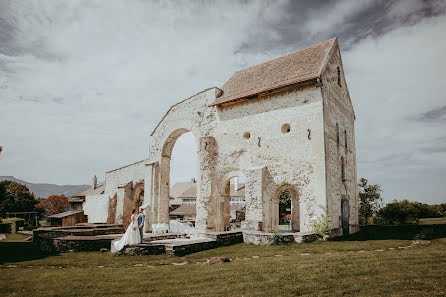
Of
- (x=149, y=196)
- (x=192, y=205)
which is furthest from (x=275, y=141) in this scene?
(x=192, y=205)

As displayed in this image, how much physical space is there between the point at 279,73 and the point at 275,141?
170 inches

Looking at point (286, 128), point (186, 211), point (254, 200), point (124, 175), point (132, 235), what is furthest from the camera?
point (186, 211)

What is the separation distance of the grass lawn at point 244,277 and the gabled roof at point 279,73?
9.50m

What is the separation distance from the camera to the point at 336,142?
16016 mm

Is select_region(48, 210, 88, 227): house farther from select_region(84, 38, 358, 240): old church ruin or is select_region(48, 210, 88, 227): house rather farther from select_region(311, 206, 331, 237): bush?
select_region(311, 206, 331, 237): bush

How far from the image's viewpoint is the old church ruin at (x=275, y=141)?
1449cm

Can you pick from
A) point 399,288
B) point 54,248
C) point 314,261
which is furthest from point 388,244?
point 54,248

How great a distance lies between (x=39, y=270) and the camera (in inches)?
336

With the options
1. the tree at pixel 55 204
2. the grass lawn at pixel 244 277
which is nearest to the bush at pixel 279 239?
the grass lawn at pixel 244 277

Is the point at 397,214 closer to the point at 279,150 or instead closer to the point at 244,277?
the point at 279,150

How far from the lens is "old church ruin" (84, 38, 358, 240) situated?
1449 cm

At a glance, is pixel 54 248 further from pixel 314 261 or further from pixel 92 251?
pixel 314 261

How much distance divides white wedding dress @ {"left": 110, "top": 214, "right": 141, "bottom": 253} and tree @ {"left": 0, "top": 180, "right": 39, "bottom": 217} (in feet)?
129

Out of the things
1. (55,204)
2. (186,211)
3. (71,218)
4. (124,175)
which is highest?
(124,175)
